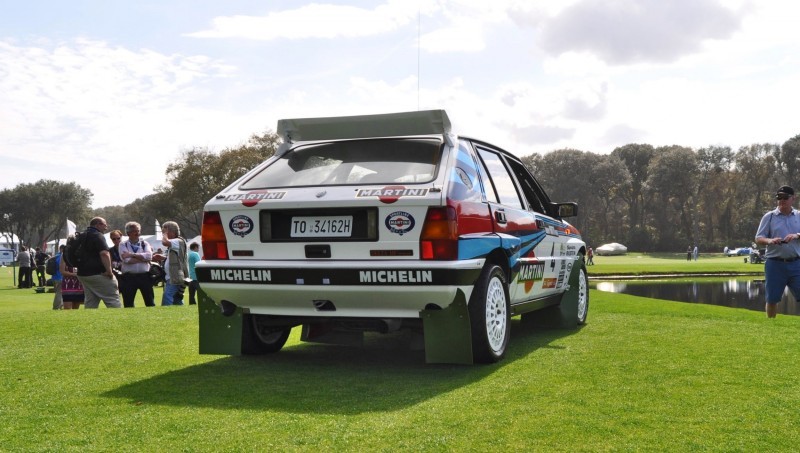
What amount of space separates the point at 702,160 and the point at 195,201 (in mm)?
64574

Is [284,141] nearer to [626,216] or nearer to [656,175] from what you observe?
[656,175]

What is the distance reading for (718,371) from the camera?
564 centimetres

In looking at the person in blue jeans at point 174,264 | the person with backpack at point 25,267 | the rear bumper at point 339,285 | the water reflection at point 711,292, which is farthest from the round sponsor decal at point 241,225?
the person with backpack at point 25,267

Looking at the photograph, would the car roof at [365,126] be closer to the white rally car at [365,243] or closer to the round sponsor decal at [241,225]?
the white rally car at [365,243]

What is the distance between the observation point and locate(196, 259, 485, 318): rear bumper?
5348 millimetres

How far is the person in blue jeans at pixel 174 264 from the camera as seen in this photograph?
14695 millimetres

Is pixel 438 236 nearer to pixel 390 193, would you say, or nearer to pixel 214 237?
pixel 390 193

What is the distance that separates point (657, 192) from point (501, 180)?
98701 millimetres

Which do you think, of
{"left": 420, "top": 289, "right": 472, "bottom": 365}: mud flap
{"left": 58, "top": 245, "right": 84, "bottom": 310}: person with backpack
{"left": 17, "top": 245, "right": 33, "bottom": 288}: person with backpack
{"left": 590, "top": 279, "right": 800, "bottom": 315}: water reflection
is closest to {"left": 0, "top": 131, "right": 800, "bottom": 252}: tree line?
{"left": 590, "top": 279, "right": 800, "bottom": 315}: water reflection

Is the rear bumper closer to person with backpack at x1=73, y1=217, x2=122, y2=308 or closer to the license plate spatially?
the license plate

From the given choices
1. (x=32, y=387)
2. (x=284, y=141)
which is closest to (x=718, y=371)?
(x=284, y=141)

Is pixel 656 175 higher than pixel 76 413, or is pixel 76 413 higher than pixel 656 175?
pixel 656 175

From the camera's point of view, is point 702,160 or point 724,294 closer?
point 724,294

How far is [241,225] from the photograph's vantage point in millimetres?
5773
